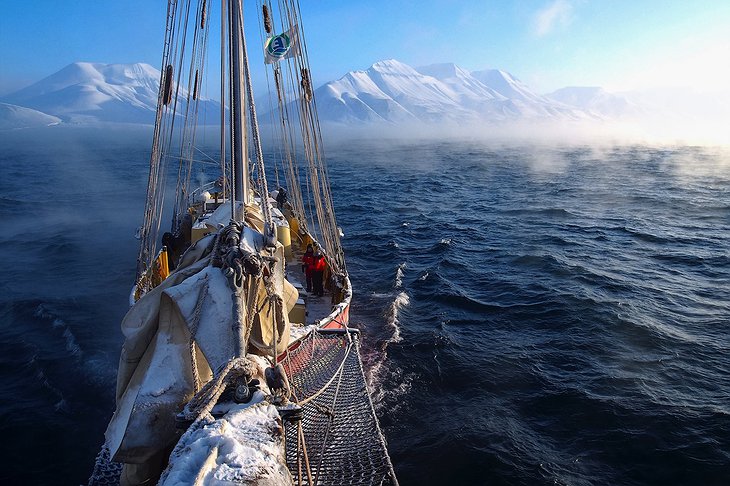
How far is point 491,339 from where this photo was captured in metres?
16.0

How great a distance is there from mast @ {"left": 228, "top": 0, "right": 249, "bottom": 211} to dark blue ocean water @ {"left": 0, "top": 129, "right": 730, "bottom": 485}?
7.19 meters

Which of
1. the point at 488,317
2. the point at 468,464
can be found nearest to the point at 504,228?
the point at 488,317

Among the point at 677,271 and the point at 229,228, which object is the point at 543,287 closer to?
the point at 677,271

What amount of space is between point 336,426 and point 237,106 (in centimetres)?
599

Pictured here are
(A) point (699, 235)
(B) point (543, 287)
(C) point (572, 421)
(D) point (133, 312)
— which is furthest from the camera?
(A) point (699, 235)

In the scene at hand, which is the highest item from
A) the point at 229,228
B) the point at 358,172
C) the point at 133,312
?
the point at 229,228

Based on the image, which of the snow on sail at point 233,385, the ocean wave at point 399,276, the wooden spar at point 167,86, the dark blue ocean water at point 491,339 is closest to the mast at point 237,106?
the snow on sail at point 233,385

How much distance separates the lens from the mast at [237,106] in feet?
27.8

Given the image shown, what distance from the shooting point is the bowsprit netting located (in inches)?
248

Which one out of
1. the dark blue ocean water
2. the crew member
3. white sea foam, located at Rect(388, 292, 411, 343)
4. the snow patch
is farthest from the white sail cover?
the crew member

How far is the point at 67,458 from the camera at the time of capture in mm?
10453

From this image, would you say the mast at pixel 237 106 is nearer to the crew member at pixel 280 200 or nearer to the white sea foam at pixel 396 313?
the white sea foam at pixel 396 313

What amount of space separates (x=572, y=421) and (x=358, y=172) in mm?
56605

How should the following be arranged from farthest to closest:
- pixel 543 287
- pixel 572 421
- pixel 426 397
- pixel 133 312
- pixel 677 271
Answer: pixel 677 271, pixel 543 287, pixel 426 397, pixel 572 421, pixel 133 312
